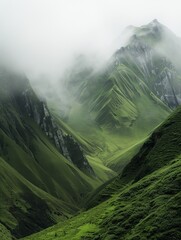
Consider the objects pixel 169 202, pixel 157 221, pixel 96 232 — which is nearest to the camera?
pixel 157 221

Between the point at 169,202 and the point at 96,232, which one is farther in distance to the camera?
the point at 96,232

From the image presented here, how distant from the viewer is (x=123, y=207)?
172875 mm

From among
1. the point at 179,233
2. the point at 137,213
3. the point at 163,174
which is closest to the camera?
the point at 179,233

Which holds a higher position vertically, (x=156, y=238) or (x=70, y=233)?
(x=70, y=233)

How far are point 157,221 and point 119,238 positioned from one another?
1747cm

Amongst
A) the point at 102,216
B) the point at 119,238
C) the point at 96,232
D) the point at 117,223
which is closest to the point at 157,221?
the point at 119,238

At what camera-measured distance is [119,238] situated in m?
141

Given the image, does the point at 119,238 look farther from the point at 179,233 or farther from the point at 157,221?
the point at 179,233

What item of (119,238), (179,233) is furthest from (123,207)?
(179,233)

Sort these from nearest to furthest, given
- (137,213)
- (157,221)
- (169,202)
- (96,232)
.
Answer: (157,221) < (169,202) < (137,213) < (96,232)

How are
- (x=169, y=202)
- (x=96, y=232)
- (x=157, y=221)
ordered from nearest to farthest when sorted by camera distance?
(x=157, y=221), (x=169, y=202), (x=96, y=232)

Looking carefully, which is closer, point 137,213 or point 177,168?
point 137,213

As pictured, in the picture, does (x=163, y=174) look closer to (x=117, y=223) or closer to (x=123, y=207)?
(x=123, y=207)

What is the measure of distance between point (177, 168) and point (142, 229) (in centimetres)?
4356
